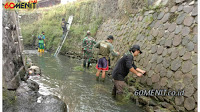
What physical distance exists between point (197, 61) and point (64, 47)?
12.8m

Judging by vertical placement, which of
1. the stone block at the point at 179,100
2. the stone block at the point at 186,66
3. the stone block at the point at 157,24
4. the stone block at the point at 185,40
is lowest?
the stone block at the point at 179,100

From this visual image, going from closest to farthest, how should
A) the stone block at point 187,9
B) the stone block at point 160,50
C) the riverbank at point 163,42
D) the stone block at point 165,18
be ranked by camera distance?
the riverbank at point 163,42 → the stone block at point 187,9 → the stone block at point 160,50 → the stone block at point 165,18

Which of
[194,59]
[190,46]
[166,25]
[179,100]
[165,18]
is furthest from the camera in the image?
[165,18]

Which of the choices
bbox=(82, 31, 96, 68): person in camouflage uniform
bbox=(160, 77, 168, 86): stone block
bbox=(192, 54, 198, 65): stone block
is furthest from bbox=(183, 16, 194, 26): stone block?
bbox=(82, 31, 96, 68): person in camouflage uniform

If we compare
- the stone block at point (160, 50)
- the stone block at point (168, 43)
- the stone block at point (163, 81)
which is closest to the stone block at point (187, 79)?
the stone block at point (163, 81)

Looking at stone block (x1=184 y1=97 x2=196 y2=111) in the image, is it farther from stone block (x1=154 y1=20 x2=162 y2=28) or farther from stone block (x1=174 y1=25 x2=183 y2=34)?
stone block (x1=154 y1=20 x2=162 y2=28)

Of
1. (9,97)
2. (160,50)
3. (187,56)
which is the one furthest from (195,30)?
(9,97)

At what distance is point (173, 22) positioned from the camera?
4.95 metres

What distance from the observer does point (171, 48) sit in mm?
4734

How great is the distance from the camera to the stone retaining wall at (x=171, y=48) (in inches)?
155

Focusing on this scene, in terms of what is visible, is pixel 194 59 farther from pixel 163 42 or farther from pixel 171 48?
pixel 163 42

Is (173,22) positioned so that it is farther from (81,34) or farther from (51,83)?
(81,34)

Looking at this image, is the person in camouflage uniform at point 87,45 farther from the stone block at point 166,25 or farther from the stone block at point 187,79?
the stone block at point 187,79

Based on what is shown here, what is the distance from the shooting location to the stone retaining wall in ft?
Answer: 12.9
